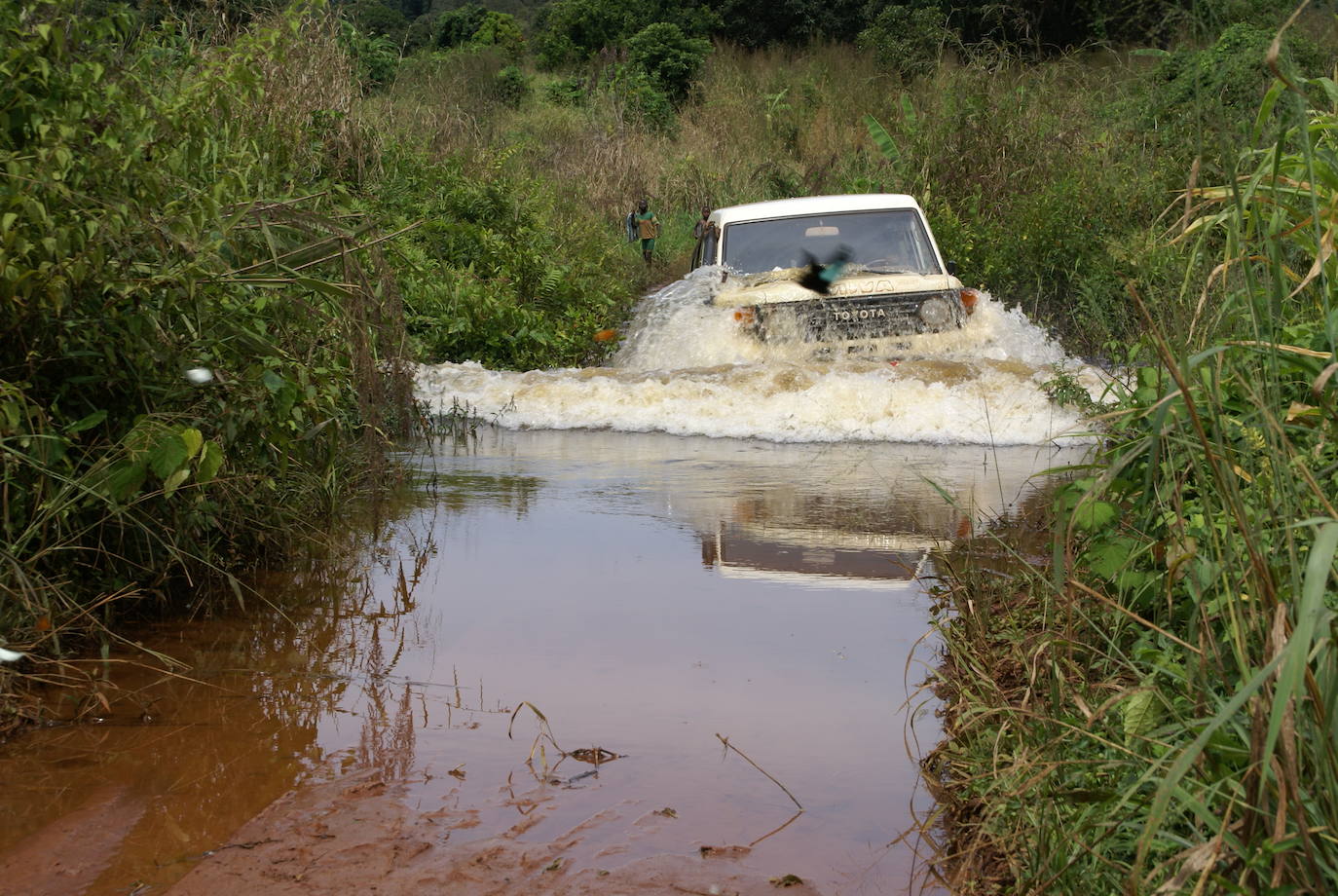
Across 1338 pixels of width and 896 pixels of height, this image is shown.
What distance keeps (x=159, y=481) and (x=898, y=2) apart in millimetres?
32144

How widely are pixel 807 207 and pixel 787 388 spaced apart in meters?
1.80

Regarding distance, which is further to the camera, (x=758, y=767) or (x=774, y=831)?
(x=758, y=767)

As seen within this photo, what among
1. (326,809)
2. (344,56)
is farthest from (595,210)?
(326,809)

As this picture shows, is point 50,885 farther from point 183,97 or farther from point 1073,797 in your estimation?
point 183,97

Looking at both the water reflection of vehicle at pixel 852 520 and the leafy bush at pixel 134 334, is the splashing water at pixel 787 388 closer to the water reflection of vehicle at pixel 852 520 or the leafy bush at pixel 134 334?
the water reflection of vehicle at pixel 852 520

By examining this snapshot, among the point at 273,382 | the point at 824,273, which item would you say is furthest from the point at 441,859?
the point at 824,273

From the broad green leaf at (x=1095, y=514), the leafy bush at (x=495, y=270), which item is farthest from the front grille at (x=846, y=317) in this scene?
the broad green leaf at (x=1095, y=514)

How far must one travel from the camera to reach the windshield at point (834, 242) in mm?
11867

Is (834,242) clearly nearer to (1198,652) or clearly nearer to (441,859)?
(441,859)

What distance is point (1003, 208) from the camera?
17.1m

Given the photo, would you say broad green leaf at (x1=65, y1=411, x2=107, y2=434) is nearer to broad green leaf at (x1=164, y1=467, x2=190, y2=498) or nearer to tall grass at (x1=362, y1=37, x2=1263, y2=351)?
broad green leaf at (x1=164, y1=467, x2=190, y2=498)

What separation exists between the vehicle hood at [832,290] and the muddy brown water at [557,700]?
4.28 metres

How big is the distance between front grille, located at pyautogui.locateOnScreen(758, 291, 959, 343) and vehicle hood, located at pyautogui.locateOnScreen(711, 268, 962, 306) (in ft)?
0.18

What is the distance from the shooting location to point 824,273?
1169 centimetres
